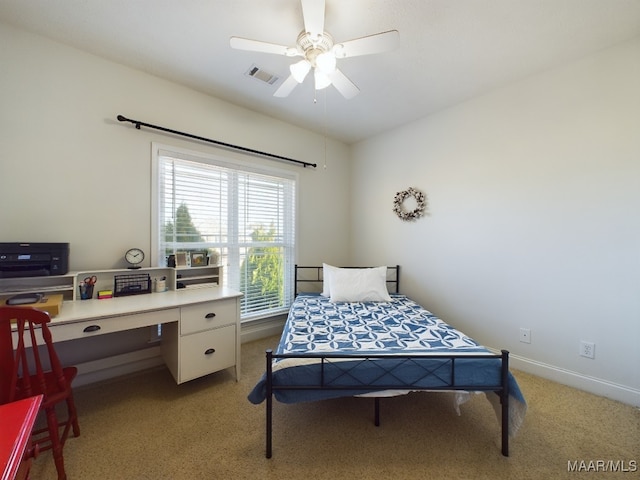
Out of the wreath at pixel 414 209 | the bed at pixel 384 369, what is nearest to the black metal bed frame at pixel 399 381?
the bed at pixel 384 369

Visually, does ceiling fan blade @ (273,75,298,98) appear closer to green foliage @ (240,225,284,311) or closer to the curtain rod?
the curtain rod

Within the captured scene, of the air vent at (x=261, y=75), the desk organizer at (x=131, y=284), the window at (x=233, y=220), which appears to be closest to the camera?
the desk organizer at (x=131, y=284)

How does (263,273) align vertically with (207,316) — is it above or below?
above

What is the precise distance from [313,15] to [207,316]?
7.03 ft

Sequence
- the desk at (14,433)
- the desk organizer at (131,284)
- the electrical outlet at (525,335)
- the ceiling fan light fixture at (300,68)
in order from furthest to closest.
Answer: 1. the electrical outlet at (525,335)
2. the desk organizer at (131,284)
3. the ceiling fan light fixture at (300,68)
4. the desk at (14,433)

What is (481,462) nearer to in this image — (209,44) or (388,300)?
(388,300)

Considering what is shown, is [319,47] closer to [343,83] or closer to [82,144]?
[343,83]

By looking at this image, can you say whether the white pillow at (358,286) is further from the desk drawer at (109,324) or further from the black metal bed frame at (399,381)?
the desk drawer at (109,324)

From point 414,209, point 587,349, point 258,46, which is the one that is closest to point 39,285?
point 258,46

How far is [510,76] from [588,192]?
3.93 feet

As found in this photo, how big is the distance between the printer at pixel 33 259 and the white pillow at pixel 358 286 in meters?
2.23

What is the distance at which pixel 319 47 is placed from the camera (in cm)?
168

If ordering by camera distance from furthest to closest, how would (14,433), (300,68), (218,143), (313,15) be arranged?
(218,143) < (300,68) < (313,15) < (14,433)

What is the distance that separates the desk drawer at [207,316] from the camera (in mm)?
1961
